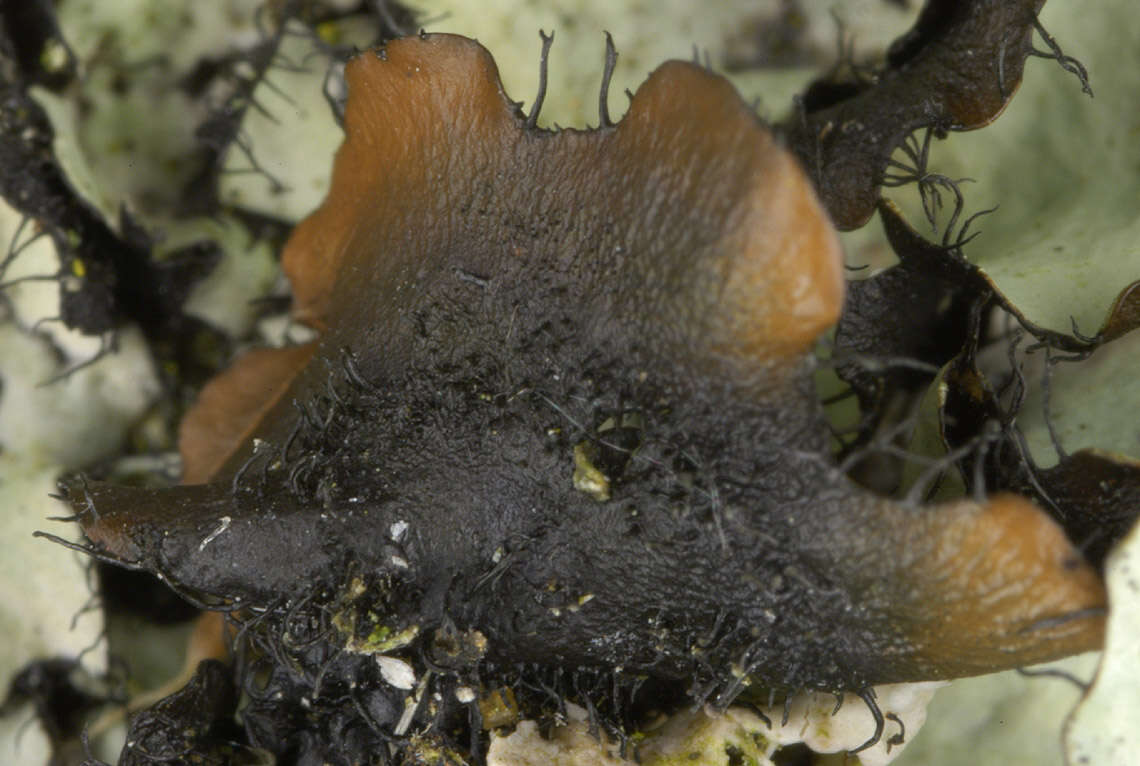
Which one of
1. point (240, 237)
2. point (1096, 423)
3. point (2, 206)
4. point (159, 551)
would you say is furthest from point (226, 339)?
point (1096, 423)

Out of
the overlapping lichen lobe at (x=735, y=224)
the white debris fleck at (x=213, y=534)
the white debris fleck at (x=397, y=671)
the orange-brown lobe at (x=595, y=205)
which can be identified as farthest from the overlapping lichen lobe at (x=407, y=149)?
the white debris fleck at (x=397, y=671)

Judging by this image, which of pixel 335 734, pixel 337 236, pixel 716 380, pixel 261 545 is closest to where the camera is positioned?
pixel 716 380

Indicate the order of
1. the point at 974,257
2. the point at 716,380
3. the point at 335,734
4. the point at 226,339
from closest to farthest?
the point at 716,380, the point at 335,734, the point at 974,257, the point at 226,339

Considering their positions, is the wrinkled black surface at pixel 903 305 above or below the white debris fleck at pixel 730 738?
above

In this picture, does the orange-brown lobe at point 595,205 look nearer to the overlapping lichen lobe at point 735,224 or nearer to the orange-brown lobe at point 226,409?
the overlapping lichen lobe at point 735,224

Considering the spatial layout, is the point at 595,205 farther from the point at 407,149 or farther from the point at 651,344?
the point at 407,149

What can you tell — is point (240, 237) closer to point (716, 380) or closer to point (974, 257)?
point (716, 380)
